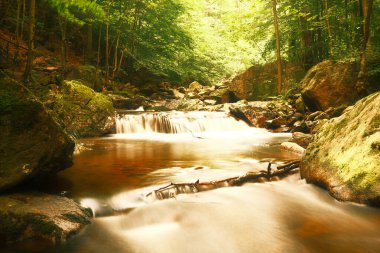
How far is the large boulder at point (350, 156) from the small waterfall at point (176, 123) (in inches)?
283

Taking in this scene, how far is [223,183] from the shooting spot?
13.9 feet

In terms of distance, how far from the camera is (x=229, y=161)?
614 cm

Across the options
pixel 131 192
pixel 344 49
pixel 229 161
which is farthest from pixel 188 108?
pixel 131 192

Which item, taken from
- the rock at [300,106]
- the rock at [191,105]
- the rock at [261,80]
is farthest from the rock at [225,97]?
the rock at [300,106]

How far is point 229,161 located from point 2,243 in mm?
4336

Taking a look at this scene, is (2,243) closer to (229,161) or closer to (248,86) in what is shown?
(229,161)

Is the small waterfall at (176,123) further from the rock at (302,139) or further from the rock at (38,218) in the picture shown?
the rock at (38,218)

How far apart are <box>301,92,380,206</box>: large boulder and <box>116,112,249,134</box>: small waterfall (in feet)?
23.6

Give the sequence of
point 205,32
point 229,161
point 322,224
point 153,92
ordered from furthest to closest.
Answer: point 205,32 → point 153,92 → point 229,161 → point 322,224

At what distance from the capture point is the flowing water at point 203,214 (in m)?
2.80

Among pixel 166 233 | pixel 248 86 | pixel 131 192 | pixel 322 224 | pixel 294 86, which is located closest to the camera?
pixel 166 233

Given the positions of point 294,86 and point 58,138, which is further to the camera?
point 294,86

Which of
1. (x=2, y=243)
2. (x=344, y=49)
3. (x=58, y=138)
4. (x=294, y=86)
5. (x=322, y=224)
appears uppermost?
(x=344, y=49)

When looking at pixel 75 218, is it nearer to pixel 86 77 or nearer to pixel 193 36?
pixel 86 77
